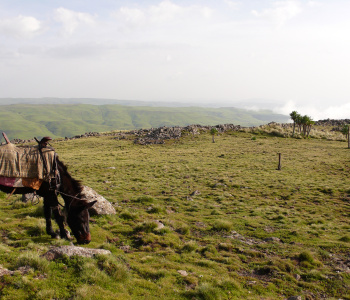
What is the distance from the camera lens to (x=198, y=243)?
38.4ft

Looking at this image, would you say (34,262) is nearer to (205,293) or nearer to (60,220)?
(60,220)

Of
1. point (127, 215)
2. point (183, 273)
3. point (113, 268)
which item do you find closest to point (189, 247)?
point (183, 273)

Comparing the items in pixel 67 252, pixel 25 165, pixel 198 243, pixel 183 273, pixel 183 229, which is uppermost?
pixel 25 165

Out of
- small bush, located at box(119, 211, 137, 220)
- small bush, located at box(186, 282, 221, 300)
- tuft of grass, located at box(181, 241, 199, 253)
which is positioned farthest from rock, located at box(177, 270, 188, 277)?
small bush, located at box(119, 211, 137, 220)

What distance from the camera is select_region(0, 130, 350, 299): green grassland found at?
670cm

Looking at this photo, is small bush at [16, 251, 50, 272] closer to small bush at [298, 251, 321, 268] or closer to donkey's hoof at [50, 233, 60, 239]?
donkey's hoof at [50, 233, 60, 239]

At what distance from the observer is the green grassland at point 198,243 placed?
6.70 m

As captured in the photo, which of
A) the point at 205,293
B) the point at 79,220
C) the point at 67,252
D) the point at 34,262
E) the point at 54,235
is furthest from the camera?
the point at 54,235

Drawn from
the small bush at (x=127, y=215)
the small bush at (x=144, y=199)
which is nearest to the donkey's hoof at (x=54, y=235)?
the small bush at (x=127, y=215)

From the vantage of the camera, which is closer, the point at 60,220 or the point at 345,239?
the point at 60,220

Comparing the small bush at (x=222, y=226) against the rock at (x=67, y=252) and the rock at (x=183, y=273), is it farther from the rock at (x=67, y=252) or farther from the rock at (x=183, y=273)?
the rock at (x=67, y=252)

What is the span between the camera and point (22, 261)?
6.64 meters

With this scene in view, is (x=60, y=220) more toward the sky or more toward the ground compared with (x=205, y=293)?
more toward the sky

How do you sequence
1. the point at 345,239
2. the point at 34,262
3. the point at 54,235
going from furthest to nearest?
the point at 345,239 → the point at 54,235 → the point at 34,262
